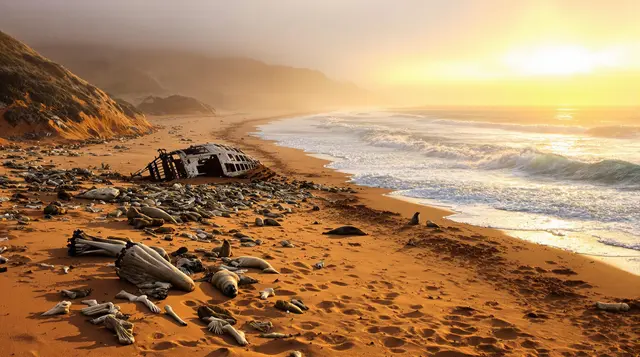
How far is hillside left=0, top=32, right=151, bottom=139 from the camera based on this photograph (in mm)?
34656

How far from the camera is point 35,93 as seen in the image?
3903cm

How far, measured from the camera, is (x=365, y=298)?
25.3 feet

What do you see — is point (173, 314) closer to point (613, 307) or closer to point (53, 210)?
point (53, 210)

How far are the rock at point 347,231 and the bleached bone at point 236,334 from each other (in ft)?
22.2

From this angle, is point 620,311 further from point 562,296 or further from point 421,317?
point 421,317

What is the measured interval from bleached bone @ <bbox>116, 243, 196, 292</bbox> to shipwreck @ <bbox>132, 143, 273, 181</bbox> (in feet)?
43.5

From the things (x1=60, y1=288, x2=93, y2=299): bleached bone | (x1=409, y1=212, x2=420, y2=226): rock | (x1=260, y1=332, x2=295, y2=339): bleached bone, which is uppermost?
(x1=60, y1=288, x2=93, y2=299): bleached bone

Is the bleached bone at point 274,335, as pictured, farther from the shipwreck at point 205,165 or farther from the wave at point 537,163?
the wave at point 537,163

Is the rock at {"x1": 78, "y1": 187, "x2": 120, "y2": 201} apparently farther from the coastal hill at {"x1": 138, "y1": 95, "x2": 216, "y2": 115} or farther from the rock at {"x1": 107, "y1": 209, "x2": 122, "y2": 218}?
the coastal hill at {"x1": 138, "y1": 95, "x2": 216, "y2": 115}

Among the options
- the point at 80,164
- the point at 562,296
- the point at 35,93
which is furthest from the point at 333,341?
the point at 35,93

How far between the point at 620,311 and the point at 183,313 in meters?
8.12

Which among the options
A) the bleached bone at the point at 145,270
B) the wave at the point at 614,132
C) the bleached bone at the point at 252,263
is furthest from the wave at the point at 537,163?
the wave at the point at 614,132

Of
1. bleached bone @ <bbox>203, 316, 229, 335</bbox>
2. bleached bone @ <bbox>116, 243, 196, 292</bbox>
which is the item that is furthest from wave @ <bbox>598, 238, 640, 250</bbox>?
bleached bone @ <bbox>116, 243, 196, 292</bbox>

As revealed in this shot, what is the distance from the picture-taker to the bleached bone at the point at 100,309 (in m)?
5.42
